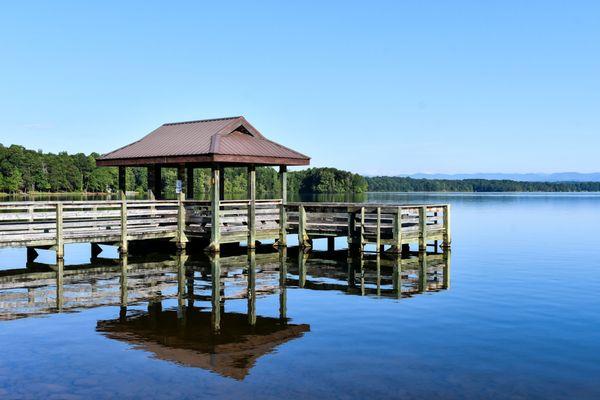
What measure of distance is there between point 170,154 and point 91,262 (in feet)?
17.7

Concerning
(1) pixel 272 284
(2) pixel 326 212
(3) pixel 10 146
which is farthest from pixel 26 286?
(3) pixel 10 146

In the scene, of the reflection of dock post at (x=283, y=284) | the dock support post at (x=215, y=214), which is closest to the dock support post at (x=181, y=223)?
the dock support post at (x=215, y=214)

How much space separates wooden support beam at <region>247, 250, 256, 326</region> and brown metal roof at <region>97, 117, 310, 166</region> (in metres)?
3.94

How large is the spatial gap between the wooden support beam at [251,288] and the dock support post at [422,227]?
6.93m

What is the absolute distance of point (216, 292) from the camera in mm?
16531

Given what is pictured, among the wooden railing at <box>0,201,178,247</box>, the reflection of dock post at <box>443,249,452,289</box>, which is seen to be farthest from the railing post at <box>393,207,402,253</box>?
the wooden railing at <box>0,201,178,247</box>

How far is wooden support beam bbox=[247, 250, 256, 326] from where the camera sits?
44.1 ft

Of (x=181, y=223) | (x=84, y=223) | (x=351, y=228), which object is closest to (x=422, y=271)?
(x=351, y=228)

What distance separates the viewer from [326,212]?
26.9 meters

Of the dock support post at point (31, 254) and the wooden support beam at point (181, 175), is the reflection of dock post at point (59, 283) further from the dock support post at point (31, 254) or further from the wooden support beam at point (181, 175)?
the wooden support beam at point (181, 175)

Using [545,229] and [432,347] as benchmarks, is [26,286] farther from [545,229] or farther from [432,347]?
[545,229]

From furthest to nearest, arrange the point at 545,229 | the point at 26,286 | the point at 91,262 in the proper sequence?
1. the point at 545,229
2. the point at 91,262
3. the point at 26,286

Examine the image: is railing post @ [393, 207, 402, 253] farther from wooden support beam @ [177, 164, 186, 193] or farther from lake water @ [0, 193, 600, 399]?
wooden support beam @ [177, 164, 186, 193]

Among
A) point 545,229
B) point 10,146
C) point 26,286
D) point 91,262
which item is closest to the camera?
point 26,286
